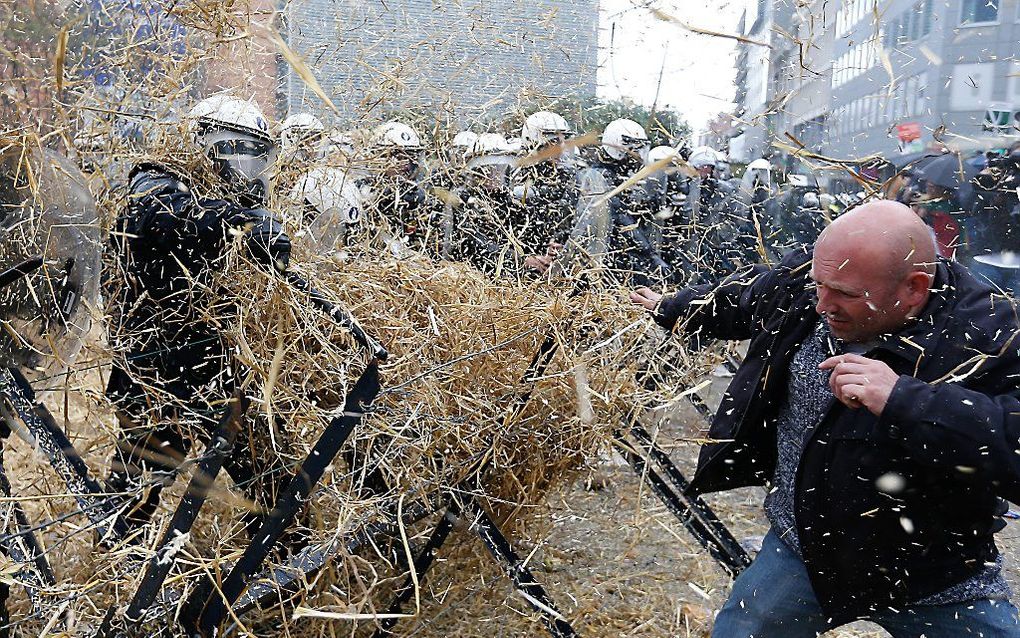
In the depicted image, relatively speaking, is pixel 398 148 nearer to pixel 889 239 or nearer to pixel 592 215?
pixel 592 215

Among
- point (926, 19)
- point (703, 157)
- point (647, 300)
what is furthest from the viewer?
point (703, 157)

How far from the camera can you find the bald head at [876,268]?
1.93 metres

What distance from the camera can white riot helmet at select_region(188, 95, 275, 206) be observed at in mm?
2955

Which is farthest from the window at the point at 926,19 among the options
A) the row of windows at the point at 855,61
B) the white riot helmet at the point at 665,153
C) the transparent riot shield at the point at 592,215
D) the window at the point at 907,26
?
the transparent riot shield at the point at 592,215

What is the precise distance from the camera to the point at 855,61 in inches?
122

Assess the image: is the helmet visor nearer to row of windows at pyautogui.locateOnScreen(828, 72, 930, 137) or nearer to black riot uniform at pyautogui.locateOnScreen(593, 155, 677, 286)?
row of windows at pyautogui.locateOnScreen(828, 72, 930, 137)

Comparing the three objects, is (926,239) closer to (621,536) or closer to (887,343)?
(887,343)

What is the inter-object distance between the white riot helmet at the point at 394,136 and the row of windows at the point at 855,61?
67.1 inches

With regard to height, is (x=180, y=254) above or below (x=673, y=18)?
below

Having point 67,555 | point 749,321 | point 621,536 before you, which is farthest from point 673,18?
point 67,555

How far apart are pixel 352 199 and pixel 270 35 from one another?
68cm

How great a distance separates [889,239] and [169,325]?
222 cm

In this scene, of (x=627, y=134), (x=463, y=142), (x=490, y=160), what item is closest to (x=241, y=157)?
(x=463, y=142)

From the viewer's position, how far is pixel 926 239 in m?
1.96
